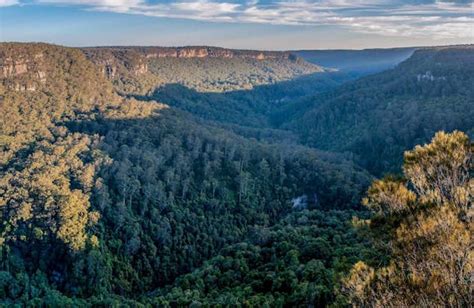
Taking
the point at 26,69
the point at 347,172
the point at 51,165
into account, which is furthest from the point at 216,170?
the point at 26,69

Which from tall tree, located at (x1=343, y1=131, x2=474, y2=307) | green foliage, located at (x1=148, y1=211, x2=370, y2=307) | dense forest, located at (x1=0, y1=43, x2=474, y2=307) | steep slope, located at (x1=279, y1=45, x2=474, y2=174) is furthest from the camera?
Answer: steep slope, located at (x1=279, y1=45, x2=474, y2=174)

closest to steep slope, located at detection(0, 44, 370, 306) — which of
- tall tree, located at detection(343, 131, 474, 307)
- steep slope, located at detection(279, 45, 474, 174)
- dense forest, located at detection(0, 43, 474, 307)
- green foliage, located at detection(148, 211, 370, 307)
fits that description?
dense forest, located at detection(0, 43, 474, 307)

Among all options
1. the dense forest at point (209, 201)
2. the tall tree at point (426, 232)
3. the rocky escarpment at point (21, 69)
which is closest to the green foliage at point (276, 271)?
the dense forest at point (209, 201)

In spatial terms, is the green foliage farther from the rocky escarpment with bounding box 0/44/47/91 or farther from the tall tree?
the rocky escarpment with bounding box 0/44/47/91

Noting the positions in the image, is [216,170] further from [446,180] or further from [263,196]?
[446,180]

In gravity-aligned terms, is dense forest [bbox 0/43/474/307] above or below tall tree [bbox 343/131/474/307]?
below

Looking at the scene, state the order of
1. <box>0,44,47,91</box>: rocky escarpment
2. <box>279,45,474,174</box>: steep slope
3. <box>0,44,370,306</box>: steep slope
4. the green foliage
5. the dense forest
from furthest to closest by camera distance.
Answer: <box>0,44,47,91</box>: rocky escarpment < <box>279,45,474,174</box>: steep slope < <box>0,44,370,306</box>: steep slope < the green foliage < the dense forest

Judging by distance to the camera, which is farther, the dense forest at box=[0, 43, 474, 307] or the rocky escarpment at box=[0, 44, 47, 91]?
the rocky escarpment at box=[0, 44, 47, 91]

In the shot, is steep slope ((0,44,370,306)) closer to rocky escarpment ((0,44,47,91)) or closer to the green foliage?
rocky escarpment ((0,44,47,91))
